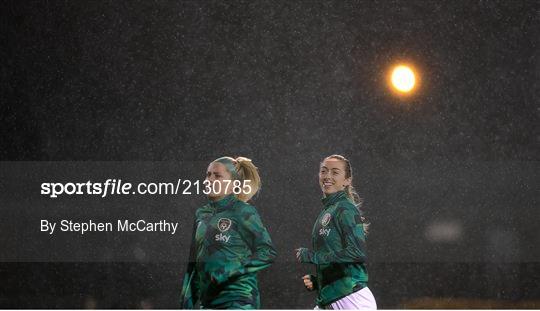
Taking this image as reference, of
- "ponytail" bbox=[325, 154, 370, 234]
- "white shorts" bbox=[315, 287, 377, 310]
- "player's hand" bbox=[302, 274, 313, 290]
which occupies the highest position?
"ponytail" bbox=[325, 154, 370, 234]

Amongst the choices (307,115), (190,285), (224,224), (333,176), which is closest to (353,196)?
(333,176)

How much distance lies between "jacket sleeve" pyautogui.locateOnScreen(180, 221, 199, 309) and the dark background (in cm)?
3

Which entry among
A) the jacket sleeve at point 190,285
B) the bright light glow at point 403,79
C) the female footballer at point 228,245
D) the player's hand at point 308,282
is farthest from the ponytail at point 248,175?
the bright light glow at point 403,79

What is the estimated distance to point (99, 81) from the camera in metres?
1.85

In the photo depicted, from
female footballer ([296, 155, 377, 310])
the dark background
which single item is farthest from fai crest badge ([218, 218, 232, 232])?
female footballer ([296, 155, 377, 310])

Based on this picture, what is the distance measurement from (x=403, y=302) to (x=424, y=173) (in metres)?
0.38

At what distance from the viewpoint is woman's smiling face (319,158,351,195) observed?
70.9 inches

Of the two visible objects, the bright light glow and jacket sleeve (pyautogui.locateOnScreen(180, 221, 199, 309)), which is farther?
the bright light glow

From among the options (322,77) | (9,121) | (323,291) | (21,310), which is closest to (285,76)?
(322,77)

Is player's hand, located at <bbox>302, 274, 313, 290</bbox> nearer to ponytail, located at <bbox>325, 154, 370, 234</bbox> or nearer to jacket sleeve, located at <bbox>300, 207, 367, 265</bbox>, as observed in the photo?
jacket sleeve, located at <bbox>300, 207, 367, 265</bbox>

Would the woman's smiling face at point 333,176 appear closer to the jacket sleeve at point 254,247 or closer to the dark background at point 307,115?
the dark background at point 307,115

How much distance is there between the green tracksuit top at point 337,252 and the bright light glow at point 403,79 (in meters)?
0.38

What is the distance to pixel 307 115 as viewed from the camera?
6.07ft

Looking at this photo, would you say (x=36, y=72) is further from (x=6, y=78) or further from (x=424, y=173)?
(x=424, y=173)
